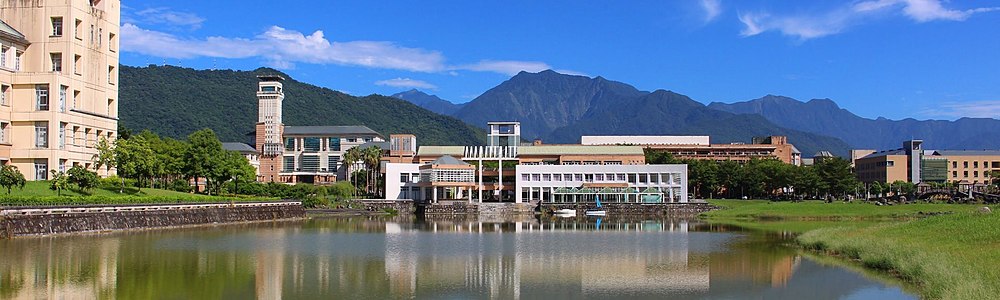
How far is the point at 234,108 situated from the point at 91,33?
104119mm

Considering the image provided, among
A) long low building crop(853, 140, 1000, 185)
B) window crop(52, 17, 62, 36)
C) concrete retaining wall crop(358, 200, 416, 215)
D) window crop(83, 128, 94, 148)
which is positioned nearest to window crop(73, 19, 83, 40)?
window crop(52, 17, 62, 36)

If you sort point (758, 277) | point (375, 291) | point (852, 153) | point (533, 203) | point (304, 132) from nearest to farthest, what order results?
1. point (375, 291)
2. point (758, 277)
3. point (533, 203)
4. point (304, 132)
5. point (852, 153)

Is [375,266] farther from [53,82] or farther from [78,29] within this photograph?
[78,29]

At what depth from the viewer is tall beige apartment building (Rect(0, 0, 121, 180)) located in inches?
1977

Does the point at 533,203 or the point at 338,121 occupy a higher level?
the point at 338,121

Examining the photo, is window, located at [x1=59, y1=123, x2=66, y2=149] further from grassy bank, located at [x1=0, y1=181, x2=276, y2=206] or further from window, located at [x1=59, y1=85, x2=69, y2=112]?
grassy bank, located at [x1=0, y1=181, x2=276, y2=206]

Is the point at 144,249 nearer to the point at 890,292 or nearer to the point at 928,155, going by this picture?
the point at 890,292

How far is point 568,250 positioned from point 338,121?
133 m

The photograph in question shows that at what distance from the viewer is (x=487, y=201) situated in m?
91.3

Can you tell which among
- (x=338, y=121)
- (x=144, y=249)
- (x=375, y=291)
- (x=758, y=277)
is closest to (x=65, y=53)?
(x=144, y=249)

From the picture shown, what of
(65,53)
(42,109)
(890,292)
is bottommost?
(890,292)

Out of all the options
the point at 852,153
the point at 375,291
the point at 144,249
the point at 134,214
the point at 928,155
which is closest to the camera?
the point at 375,291

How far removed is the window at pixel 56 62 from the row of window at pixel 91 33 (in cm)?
118

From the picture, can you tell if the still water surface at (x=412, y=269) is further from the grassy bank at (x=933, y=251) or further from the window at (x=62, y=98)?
the window at (x=62, y=98)
